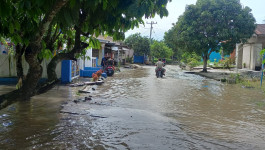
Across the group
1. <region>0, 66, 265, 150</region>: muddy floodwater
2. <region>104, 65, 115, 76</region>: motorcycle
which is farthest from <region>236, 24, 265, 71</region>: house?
<region>0, 66, 265, 150</region>: muddy floodwater

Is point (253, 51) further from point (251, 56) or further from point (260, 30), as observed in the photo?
point (260, 30)

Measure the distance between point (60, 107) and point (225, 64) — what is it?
2278 cm

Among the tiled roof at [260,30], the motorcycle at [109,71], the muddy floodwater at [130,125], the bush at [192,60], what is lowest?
the muddy floodwater at [130,125]

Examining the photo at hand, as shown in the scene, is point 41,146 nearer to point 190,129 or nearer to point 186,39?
point 190,129

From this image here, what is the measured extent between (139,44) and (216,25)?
23.9 meters

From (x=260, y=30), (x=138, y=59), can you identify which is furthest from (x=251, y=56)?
(x=138, y=59)

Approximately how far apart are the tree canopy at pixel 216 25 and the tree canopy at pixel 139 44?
2138 centimetres

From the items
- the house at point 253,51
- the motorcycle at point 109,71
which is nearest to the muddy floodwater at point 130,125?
the motorcycle at point 109,71

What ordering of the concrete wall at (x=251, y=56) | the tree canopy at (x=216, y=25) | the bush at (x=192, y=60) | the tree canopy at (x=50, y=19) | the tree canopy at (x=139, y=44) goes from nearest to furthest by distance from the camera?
the tree canopy at (x=50, y=19) < the tree canopy at (x=216, y=25) < the concrete wall at (x=251, y=56) < the bush at (x=192, y=60) < the tree canopy at (x=139, y=44)

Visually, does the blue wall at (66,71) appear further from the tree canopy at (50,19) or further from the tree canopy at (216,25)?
the tree canopy at (216,25)

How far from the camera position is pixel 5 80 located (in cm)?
1214

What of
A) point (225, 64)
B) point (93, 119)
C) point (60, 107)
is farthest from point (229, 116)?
point (225, 64)

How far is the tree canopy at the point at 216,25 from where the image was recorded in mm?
22875

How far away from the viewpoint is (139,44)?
4625 cm
